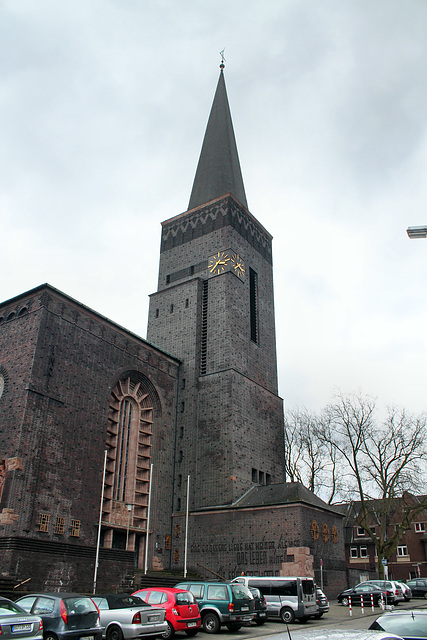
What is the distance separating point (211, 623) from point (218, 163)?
1596 inches

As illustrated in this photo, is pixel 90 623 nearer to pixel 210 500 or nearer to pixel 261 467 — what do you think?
pixel 210 500

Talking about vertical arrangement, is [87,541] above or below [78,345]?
below

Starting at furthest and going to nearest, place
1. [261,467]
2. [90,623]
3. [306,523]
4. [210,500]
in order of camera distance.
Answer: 1. [261,467]
2. [210,500]
3. [306,523]
4. [90,623]

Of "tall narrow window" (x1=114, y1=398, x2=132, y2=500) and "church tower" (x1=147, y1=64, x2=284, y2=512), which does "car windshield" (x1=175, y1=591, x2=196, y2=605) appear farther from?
"church tower" (x1=147, y1=64, x2=284, y2=512)

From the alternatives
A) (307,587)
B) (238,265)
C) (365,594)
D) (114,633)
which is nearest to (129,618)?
(114,633)

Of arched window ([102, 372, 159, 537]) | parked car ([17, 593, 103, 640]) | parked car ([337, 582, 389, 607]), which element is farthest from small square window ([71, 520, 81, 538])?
parked car ([17, 593, 103, 640])

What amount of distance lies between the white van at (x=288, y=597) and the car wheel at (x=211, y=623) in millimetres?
4708

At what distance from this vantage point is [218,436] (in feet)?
119

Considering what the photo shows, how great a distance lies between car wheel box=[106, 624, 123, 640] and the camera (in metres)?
14.0

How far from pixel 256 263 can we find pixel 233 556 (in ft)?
77.7

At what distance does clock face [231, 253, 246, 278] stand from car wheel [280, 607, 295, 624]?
26.5 m

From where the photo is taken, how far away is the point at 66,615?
40.2ft

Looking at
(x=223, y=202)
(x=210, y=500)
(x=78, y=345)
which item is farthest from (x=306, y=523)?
(x=223, y=202)

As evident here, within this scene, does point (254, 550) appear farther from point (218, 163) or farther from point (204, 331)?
point (218, 163)
